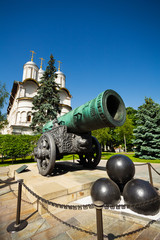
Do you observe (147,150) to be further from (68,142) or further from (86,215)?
(86,215)

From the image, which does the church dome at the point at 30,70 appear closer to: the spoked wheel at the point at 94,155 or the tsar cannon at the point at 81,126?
the tsar cannon at the point at 81,126

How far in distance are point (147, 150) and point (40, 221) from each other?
48.2 feet

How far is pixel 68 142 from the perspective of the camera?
4430 mm

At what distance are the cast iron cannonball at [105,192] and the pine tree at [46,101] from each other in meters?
15.2

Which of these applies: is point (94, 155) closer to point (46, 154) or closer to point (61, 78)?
point (46, 154)

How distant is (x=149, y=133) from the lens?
580 inches

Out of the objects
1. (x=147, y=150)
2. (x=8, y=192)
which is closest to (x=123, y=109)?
(x=8, y=192)

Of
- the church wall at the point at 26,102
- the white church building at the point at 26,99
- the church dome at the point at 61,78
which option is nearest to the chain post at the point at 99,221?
the white church building at the point at 26,99

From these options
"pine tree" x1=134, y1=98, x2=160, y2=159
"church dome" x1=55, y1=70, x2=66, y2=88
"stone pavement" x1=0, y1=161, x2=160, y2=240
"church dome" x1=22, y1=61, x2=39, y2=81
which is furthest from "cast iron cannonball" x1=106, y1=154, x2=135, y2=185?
"church dome" x1=55, y1=70, x2=66, y2=88

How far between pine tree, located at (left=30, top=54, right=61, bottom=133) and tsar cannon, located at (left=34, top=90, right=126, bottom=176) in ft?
42.9

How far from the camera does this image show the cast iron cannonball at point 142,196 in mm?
2342

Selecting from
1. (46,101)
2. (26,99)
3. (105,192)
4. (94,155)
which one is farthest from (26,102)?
(105,192)

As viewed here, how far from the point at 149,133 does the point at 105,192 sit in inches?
558

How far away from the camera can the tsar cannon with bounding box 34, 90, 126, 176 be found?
3.12 m
